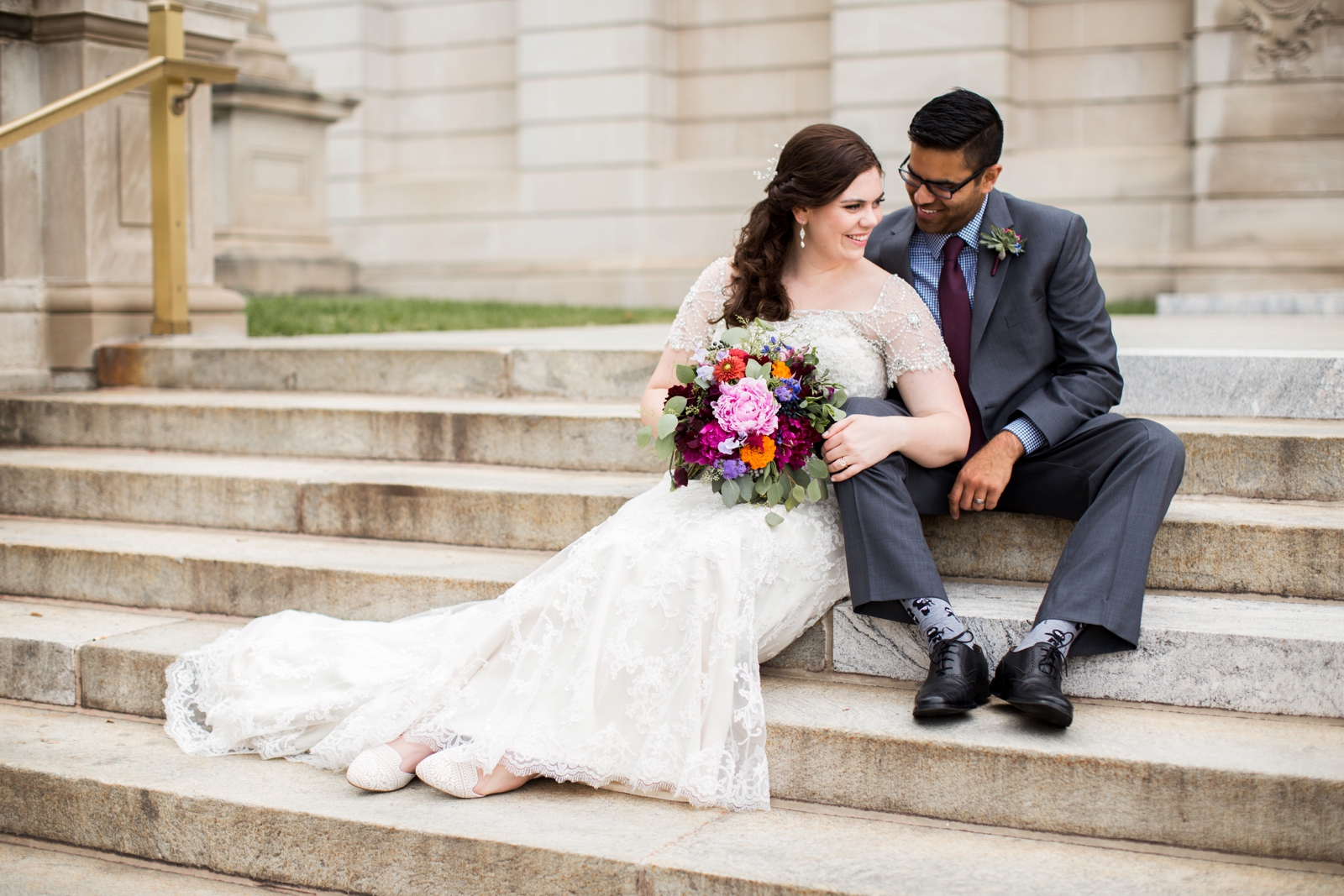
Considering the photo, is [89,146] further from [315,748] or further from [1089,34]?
[1089,34]

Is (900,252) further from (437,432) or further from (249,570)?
(249,570)

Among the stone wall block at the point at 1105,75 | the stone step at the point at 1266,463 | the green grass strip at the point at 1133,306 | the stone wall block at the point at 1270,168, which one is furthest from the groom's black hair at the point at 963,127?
the stone wall block at the point at 1105,75

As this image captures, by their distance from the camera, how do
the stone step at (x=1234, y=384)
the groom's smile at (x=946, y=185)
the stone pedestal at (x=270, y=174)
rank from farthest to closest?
the stone pedestal at (x=270, y=174) → the stone step at (x=1234, y=384) → the groom's smile at (x=946, y=185)

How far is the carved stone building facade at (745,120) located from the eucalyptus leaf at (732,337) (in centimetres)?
895

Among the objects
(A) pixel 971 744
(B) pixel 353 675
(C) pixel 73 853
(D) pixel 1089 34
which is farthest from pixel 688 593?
(D) pixel 1089 34

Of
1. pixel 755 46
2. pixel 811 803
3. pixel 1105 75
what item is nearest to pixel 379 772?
pixel 811 803

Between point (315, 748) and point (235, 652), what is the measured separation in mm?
560

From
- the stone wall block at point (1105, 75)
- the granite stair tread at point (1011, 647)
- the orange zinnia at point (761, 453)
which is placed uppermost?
the stone wall block at point (1105, 75)

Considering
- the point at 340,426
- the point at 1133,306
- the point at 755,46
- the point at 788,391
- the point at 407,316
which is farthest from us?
the point at 755,46

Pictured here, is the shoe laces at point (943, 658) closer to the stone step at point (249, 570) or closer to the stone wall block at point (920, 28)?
the stone step at point (249, 570)

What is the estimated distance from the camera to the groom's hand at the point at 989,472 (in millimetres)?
3645

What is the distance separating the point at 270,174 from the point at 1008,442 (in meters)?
10.3

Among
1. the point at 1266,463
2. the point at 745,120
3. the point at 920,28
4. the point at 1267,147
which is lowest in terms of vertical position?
the point at 1266,463

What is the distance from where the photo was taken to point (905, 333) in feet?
12.4
